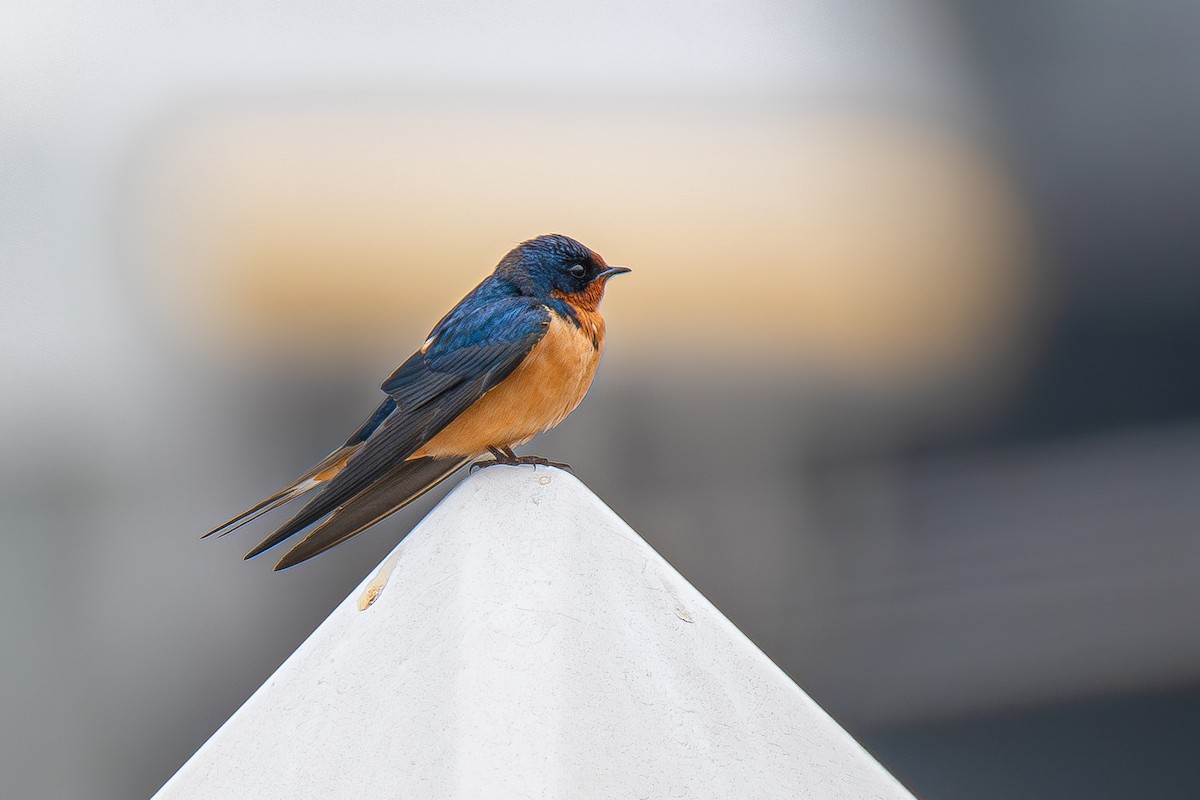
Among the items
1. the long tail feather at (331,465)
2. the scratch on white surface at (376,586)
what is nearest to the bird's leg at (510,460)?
the long tail feather at (331,465)

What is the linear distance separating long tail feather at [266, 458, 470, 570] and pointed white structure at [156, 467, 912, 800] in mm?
408

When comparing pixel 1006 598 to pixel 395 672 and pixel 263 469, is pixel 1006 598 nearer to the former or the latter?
pixel 263 469

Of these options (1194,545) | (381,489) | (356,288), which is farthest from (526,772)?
(1194,545)

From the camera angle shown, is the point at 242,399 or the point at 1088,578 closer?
the point at 242,399

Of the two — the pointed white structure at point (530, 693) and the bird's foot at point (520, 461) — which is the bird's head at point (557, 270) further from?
the pointed white structure at point (530, 693)

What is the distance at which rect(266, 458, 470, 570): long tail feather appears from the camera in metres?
1.15

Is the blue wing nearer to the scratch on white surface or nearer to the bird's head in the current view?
the bird's head

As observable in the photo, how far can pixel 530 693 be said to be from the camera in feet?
2.10

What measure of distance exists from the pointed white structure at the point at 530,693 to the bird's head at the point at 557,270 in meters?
0.71

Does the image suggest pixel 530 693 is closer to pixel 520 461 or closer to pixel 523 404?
pixel 520 461

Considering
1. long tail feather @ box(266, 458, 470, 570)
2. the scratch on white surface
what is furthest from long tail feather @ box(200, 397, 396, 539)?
the scratch on white surface

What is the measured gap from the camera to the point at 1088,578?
12.2 feet

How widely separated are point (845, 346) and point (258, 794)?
9.94ft

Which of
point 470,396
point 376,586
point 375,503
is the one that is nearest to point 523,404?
point 470,396
